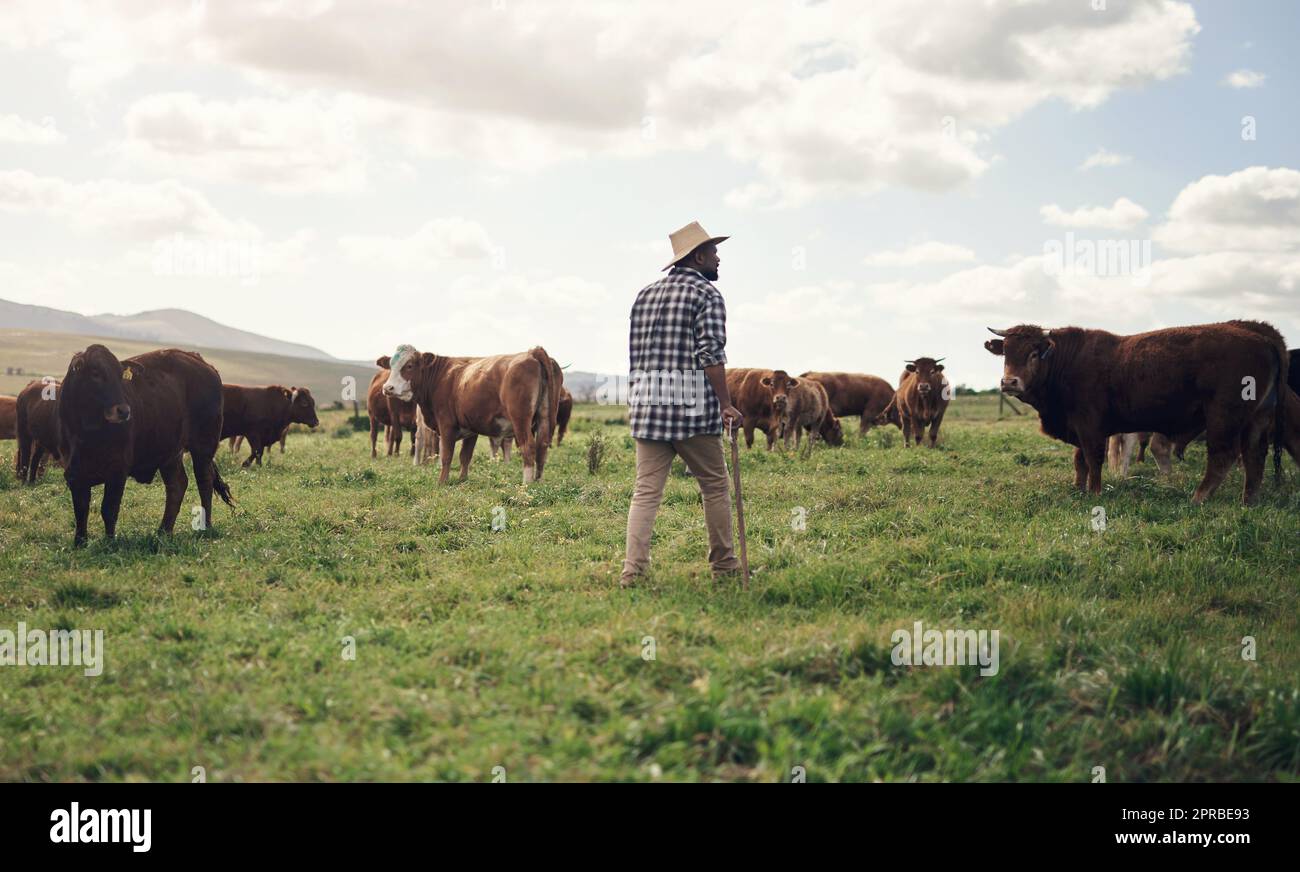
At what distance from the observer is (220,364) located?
158125 millimetres

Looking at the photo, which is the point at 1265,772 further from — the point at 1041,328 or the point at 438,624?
the point at 1041,328

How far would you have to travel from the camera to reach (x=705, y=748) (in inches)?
160

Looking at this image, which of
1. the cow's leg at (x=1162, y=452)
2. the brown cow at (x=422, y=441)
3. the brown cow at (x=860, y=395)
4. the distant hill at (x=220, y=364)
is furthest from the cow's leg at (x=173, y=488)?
the distant hill at (x=220, y=364)

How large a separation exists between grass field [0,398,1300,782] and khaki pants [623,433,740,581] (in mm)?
268

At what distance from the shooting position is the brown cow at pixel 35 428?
13.9 metres

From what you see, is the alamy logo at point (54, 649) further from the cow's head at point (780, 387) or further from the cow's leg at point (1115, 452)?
the cow's head at point (780, 387)

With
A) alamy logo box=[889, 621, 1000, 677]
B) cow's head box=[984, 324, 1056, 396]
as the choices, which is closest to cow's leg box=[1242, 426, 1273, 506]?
cow's head box=[984, 324, 1056, 396]

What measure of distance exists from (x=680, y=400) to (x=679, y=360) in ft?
1.07

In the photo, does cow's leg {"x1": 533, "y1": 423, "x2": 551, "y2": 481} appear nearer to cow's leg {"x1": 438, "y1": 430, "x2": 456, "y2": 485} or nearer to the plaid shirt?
cow's leg {"x1": 438, "y1": 430, "x2": 456, "y2": 485}
